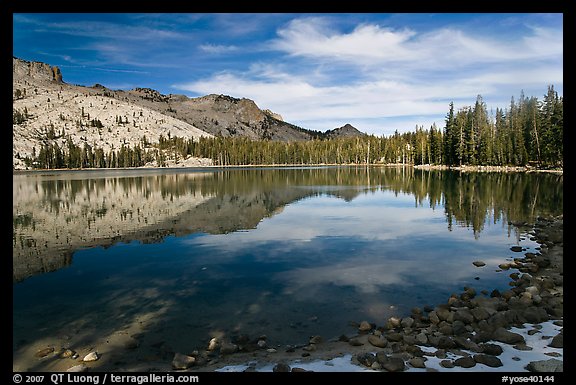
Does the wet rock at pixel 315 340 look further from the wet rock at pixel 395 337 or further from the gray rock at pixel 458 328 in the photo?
the gray rock at pixel 458 328

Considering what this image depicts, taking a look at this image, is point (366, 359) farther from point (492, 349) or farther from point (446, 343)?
point (492, 349)

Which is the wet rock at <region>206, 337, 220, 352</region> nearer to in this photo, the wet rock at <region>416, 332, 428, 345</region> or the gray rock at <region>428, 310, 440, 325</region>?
the wet rock at <region>416, 332, 428, 345</region>

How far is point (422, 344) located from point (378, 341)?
1.36 m

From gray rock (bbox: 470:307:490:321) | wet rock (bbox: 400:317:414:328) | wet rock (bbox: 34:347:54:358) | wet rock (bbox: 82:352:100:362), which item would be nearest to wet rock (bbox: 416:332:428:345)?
wet rock (bbox: 400:317:414:328)

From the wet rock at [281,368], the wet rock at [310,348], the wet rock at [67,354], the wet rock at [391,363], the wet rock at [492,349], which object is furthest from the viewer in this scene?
the wet rock at [67,354]

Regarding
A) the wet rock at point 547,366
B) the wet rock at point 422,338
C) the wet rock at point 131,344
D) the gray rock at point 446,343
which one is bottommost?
the wet rock at point 131,344

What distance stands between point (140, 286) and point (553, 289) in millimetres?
19789

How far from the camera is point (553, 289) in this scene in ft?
51.5

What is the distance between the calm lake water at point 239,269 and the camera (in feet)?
43.8

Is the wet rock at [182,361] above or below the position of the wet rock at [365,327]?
above

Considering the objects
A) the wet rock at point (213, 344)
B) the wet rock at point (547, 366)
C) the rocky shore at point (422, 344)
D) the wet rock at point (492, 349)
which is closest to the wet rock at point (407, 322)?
the rocky shore at point (422, 344)

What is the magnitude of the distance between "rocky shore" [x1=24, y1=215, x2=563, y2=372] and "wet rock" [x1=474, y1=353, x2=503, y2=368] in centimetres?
2

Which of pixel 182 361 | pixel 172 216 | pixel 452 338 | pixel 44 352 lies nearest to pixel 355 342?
pixel 452 338

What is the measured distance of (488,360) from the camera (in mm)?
9398
